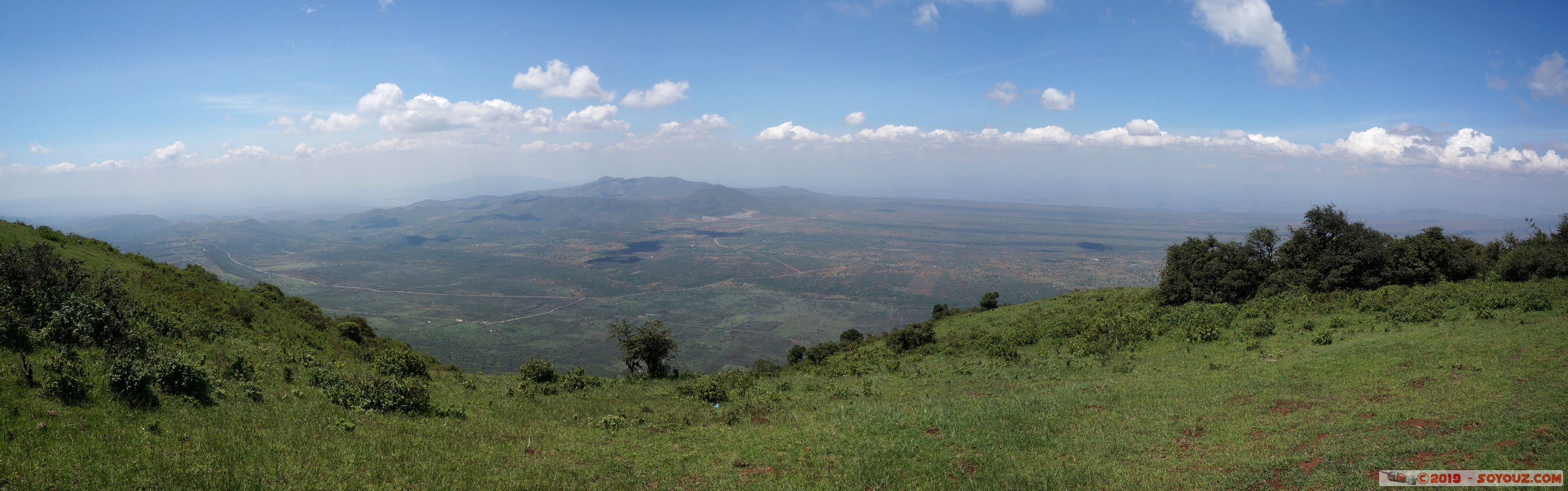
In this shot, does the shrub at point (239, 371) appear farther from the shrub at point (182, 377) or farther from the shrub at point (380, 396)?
the shrub at point (182, 377)

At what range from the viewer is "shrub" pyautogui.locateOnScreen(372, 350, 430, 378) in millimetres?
21203

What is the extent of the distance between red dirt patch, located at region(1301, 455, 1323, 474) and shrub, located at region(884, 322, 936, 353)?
2563 centimetres

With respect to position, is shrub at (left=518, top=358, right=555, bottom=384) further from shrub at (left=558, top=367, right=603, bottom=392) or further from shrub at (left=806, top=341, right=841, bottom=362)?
shrub at (left=806, top=341, right=841, bottom=362)

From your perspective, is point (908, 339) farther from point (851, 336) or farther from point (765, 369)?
point (851, 336)

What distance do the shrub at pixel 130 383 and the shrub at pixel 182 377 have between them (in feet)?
0.99

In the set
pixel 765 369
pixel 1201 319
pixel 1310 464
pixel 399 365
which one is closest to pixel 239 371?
pixel 399 365

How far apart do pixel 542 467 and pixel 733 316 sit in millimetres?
95131

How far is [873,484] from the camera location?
11578 millimetres

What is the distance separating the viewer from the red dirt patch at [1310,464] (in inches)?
406

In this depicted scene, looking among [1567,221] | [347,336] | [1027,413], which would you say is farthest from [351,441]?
[1567,221]

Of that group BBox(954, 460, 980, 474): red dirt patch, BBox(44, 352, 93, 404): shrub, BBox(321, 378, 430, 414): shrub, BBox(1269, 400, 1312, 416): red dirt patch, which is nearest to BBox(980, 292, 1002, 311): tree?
BBox(1269, 400, 1312, 416): red dirt patch

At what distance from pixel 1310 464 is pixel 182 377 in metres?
22.5

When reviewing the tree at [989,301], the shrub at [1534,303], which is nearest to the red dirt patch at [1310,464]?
the shrub at [1534,303]

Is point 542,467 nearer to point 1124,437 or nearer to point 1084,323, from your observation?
point 1124,437
